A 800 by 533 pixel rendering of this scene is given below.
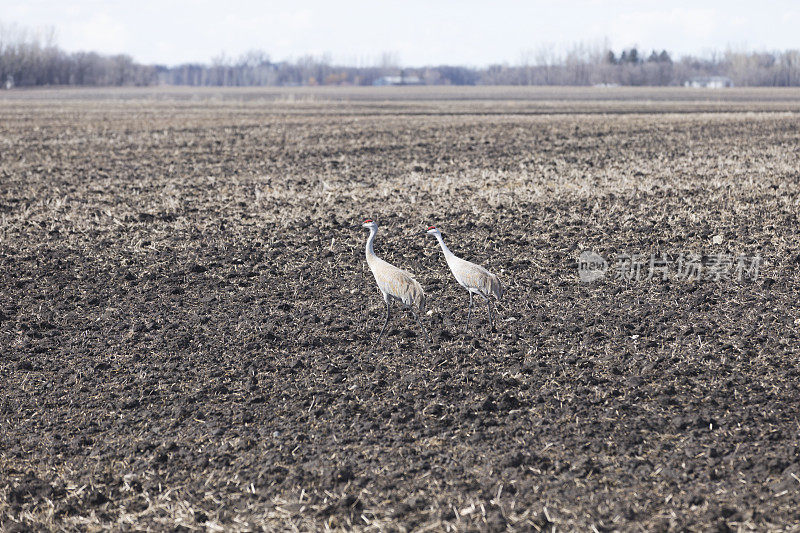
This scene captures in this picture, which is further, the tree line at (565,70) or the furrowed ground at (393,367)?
the tree line at (565,70)

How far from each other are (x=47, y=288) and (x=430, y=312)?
4992 millimetres

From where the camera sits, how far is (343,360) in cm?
715

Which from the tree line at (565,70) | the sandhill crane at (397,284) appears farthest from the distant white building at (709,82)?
the sandhill crane at (397,284)

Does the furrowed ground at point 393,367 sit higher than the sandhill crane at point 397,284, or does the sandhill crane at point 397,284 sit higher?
the sandhill crane at point 397,284

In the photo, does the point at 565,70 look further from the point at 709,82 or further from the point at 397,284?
the point at 397,284

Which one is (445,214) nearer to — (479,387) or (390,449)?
(479,387)

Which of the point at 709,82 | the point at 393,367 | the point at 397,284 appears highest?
the point at 709,82

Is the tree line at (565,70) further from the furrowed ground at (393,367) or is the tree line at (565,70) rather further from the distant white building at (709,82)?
the furrowed ground at (393,367)

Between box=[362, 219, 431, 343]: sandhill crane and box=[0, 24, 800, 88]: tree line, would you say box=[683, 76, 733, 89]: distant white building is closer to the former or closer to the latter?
box=[0, 24, 800, 88]: tree line

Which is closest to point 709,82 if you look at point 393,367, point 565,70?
point 565,70

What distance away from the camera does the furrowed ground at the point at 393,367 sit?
5.00 m

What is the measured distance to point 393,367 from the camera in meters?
6.94

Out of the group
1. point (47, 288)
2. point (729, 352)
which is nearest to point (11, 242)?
point (47, 288)

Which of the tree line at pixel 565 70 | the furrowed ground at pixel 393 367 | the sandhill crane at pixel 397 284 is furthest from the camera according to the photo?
the tree line at pixel 565 70
